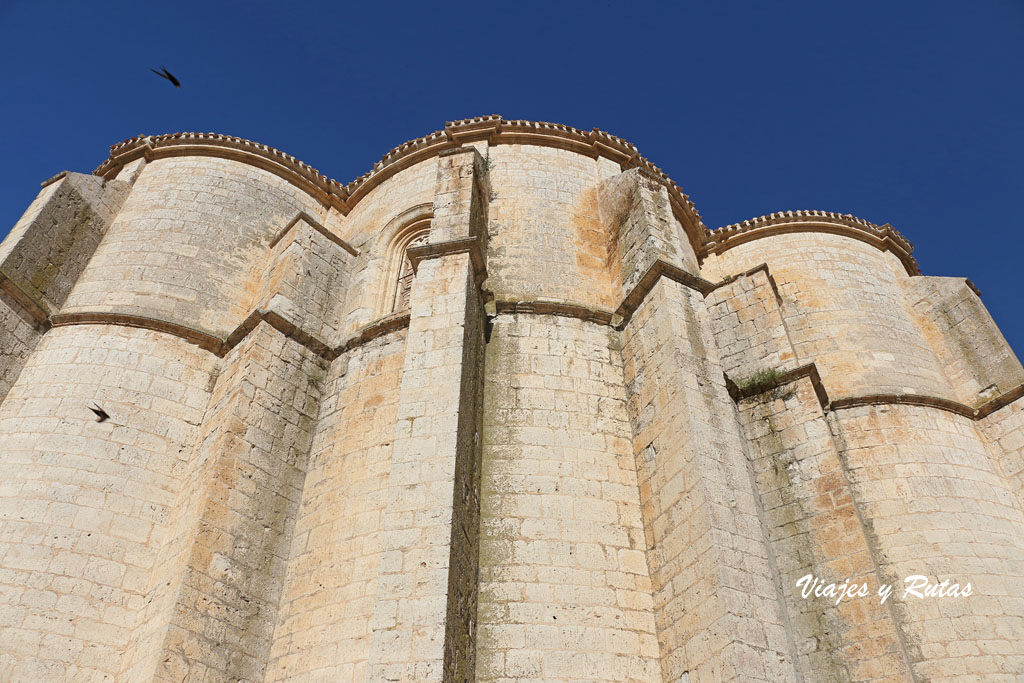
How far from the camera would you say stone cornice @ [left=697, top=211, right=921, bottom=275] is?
12.8m

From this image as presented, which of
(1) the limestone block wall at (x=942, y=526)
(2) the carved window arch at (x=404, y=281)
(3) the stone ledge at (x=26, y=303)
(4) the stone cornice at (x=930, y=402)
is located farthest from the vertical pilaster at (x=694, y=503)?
(3) the stone ledge at (x=26, y=303)

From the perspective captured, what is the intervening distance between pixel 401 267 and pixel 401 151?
99.7 inches

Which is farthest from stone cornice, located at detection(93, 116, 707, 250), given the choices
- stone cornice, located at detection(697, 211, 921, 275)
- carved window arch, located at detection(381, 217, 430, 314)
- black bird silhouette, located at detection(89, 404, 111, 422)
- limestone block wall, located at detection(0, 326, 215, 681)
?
black bird silhouette, located at detection(89, 404, 111, 422)

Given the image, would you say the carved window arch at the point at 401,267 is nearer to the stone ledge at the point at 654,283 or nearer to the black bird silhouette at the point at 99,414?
the stone ledge at the point at 654,283

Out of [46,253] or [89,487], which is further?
[46,253]

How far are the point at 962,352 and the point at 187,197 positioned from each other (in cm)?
1166

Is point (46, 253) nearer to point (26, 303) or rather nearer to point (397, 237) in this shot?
point (26, 303)

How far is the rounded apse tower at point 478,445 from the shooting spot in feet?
20.0

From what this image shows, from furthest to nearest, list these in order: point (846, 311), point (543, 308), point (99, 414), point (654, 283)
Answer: point (846, 311) < point (543, 308) < point (654, 283) < point (99, 414)

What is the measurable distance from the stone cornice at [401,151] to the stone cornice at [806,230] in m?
0.84

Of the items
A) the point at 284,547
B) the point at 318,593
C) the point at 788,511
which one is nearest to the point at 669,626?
the point at 788,511

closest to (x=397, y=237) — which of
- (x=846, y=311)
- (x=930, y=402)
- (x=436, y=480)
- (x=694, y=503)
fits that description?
(x=436, y=480)

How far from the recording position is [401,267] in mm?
10211

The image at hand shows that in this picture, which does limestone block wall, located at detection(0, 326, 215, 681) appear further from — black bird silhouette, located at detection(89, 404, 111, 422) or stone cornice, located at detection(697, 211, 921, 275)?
stone cornice, located at detection(697, 211, 921, 275)
